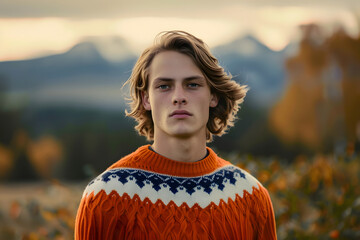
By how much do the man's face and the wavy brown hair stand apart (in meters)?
0.05

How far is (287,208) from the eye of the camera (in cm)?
529

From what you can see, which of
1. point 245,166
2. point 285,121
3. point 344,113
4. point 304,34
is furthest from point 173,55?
point 304,34

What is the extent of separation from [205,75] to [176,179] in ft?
2.03

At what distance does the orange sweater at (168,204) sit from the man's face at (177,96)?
20cm

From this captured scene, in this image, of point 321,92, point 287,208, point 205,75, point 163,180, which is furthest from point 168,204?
point 321,92

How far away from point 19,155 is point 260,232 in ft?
32.3

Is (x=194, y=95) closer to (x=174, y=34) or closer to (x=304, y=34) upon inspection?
(x=174, y=34)

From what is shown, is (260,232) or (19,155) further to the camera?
(19,155)

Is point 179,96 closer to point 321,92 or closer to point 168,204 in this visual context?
point 168,204

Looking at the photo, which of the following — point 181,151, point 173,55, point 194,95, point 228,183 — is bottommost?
point 228,183

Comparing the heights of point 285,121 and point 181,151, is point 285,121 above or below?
below

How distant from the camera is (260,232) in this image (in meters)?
3.03

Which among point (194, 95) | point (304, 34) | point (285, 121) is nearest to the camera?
point (194, 95)

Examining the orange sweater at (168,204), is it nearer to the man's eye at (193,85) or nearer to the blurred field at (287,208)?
the man's eye at (193,85)
